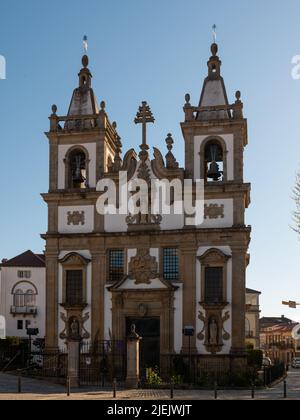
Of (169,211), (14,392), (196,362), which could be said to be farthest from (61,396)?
(169,211)

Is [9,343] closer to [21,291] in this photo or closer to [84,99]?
[84,99]

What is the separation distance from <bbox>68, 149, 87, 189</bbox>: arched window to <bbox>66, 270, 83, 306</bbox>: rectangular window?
15.9 ft

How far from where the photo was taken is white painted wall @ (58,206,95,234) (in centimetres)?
3841

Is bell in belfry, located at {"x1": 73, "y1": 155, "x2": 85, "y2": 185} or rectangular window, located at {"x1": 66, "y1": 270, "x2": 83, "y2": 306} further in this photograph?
bell in belfry, located at {"x1": 73, "y1": 155, "x2": 85, "y2": 185}

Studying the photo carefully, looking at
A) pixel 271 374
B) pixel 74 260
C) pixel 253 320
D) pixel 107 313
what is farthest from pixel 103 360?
pixel 253 320

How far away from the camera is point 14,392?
28078 millimetres

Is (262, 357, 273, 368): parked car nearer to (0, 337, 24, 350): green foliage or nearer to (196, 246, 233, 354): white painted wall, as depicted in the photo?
(196, 246, 233, 354): white painted wall

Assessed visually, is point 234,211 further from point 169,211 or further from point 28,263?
point 28,263

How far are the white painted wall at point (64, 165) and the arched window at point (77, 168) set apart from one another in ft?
1.20

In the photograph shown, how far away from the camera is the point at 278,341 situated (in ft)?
374

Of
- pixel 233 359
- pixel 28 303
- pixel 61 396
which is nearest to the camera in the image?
pixel 61 396

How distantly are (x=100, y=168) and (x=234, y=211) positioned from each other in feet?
25.1

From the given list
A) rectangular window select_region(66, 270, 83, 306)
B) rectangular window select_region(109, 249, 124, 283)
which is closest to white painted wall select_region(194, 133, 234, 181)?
rectangular window select_region(109, 249, 124, 283)

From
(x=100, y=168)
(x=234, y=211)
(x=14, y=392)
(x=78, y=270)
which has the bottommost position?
(x=14, y=392)
